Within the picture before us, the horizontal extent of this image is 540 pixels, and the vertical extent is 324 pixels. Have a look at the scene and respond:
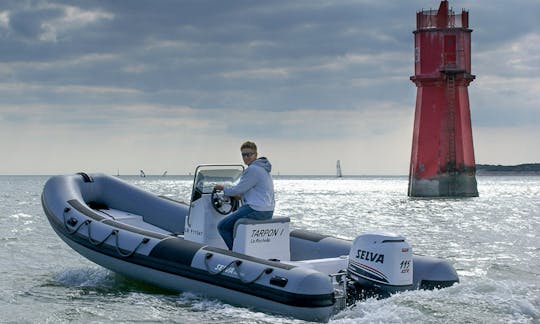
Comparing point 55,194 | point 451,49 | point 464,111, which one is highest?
point 451,49

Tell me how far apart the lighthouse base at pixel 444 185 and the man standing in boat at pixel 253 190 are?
3052cm

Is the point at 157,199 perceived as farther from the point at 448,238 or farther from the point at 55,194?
the point at 448,238

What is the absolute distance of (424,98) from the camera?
38125 mm

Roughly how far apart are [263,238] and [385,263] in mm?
1620

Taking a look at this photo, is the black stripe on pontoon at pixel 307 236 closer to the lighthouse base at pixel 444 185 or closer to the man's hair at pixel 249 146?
the man's hair at pixel 249 146

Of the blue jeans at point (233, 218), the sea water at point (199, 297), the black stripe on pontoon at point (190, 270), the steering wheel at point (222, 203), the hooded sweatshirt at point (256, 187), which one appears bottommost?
the sea water at point (199, 297)

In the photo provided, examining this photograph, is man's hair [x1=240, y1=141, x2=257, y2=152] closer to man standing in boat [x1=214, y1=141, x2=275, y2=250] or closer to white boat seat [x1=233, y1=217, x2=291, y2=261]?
man standing in boat [x1=214, y1=141, x2=275, y2=250]

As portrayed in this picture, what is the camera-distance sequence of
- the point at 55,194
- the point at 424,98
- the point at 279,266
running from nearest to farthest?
the point at 279,266 → the point at 55,194 → the point at 424,98

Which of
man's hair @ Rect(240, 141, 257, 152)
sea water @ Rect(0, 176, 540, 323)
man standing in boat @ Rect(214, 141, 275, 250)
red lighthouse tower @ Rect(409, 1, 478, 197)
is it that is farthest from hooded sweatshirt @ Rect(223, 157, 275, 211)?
red lighthouse tower @ Rect(409, 1, 478, 197)

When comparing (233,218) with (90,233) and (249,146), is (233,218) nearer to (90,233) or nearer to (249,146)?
(249,146)

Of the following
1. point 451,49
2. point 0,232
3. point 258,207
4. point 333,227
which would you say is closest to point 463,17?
point 451,49

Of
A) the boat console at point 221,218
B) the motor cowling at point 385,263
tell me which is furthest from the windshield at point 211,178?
the motor cowling at point 385,263

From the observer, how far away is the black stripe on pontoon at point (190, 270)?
784 cm

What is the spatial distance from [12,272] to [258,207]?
542cm
